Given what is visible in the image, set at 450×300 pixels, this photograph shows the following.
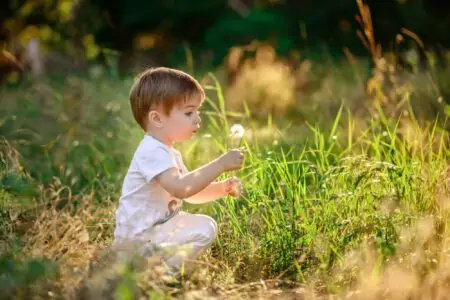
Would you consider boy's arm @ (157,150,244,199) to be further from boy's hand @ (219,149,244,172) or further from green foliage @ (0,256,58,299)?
green foliage @ (0,256,58,299)

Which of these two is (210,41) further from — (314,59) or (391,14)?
(391,14)

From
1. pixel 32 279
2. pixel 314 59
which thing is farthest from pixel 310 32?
pixel 32 279

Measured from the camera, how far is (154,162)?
3.38 m

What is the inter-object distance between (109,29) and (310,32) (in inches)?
110

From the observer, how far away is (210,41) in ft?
32.9

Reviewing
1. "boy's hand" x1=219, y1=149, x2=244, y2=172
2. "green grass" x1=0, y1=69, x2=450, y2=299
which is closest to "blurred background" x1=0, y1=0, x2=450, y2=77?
"green grass" x1=0, y1=69, x2=450, y2=299

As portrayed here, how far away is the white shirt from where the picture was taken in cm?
339

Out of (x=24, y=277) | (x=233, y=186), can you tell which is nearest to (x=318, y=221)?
(x=233, y=186)

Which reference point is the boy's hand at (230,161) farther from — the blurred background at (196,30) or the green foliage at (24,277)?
the blurred background at (196,30)

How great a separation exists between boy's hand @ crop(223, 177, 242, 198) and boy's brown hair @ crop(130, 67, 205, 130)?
39 cm

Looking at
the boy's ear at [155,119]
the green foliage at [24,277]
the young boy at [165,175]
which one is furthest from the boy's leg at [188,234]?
the green foliage at [24,277]

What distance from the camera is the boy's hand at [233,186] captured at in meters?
3.53

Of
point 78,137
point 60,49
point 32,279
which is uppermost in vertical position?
point 32,279

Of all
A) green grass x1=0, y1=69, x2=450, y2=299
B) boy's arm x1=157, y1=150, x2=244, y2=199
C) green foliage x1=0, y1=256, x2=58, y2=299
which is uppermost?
boy's arm x1=157, y1=150, x2=244, y2=199
